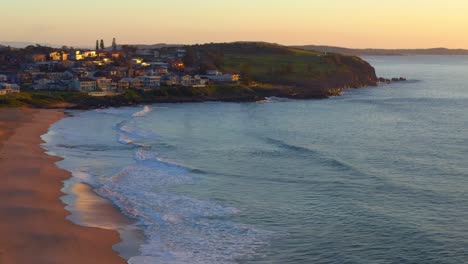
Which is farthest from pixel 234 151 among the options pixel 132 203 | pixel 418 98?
pixel 418 98

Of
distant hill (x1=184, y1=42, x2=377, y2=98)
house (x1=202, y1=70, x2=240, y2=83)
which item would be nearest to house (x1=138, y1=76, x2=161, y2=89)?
house (x1=202, y1=70, x2=240, y2=83)

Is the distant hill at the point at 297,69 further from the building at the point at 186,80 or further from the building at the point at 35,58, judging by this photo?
the building at the point at 35,58

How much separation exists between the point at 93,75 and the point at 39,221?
7274 centimetres

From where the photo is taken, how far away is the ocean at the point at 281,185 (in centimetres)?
2070

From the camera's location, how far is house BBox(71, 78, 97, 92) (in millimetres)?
82875

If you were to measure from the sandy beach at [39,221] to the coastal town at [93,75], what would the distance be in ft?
143

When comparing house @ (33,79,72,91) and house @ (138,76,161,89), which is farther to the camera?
house @ (138,76,161,89)

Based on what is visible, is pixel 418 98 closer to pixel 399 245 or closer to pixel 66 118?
pixel 66 118

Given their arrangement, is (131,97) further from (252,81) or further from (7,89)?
(252,81)

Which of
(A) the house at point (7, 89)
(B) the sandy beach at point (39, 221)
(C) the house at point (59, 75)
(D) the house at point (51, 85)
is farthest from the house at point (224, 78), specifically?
(B) the sandy beach at point (39, 221)

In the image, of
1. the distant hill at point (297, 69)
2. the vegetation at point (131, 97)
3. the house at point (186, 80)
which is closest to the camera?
the vegetation at point (131, 97)

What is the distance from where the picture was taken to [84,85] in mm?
83062

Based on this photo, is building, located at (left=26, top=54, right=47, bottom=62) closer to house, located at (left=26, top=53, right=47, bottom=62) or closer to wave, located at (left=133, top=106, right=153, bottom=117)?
house, located at (left=26, top=53, right=47, bottom=62)

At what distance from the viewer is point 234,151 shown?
39625 millimetres
